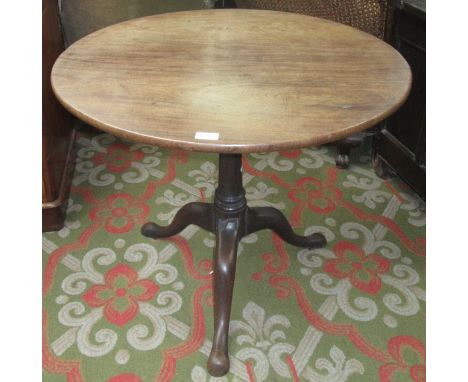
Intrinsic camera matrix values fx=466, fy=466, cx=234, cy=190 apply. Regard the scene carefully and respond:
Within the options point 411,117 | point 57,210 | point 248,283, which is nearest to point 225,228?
point 248,283

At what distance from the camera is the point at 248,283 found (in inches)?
58.0

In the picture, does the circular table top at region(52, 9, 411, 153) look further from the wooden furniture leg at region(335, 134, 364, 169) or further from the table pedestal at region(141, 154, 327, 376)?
the wooden furniture leg at region(335, 134, 364, 169)

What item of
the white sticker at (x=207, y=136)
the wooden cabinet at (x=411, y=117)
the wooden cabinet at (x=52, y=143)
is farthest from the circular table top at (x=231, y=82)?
the wooden cabinet at (x=52, y=143)

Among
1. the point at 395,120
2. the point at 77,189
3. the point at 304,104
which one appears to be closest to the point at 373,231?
the point at 395,120

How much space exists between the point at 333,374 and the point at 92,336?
0.66 meters

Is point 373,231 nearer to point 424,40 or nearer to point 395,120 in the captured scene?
point 395,120

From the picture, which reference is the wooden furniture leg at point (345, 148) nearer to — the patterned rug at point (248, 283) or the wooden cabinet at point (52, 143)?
the patterned rug at point (248, 283)

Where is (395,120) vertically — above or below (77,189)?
above

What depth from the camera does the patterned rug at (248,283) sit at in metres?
1.24

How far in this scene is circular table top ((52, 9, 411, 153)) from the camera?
0.83 meters

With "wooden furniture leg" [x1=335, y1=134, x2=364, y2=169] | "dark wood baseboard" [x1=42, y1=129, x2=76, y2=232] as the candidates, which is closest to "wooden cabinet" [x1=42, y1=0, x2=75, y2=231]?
"dark wood baseboard" [x1=42, y1=129, x2=76, y2=232]

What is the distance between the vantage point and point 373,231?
1.68 meters

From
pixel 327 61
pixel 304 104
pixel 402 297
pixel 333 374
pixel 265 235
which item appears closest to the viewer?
pixel 304 104

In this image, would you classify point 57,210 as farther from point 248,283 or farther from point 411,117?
point 411,117
